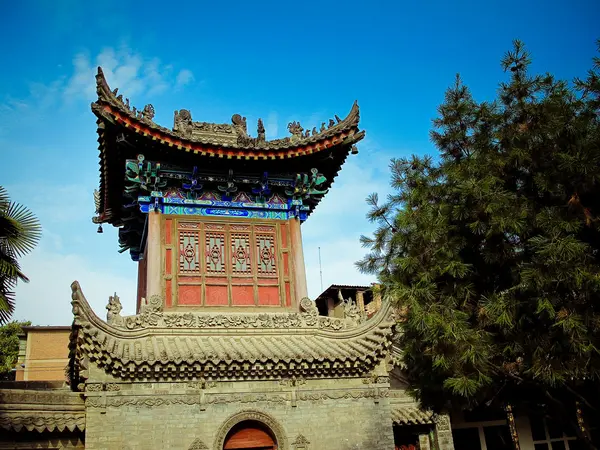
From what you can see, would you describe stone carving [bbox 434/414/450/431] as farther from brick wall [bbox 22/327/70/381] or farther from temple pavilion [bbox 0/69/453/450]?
brick wall [bbox 22/327/70/381]

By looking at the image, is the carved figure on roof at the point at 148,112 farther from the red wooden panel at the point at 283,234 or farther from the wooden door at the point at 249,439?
the wooden door at the point at 249,439

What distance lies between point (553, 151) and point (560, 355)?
2.69 metres

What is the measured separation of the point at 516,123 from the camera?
8383 mm

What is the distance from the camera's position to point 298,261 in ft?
45.3

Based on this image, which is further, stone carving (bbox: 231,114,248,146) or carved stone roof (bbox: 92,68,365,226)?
stone carving (bbox: 231,114,248,146)

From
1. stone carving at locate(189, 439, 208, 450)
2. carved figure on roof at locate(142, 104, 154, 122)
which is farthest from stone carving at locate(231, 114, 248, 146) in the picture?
stone carving at locate(189, 439, 208, 450)

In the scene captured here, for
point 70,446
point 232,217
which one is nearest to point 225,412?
point 70,446

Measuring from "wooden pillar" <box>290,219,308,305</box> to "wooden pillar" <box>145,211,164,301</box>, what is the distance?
3.15 m

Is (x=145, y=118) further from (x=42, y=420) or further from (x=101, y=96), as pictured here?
(x=42, y=420)

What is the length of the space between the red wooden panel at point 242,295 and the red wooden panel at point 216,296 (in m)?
0.19

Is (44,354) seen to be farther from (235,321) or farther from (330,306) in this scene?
(235,321)

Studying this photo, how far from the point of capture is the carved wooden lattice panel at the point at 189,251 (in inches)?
515

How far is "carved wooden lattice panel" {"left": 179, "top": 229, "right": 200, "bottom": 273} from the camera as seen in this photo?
1309 centimetres

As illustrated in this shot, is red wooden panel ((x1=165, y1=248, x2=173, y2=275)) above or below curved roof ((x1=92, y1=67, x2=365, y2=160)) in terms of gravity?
below
